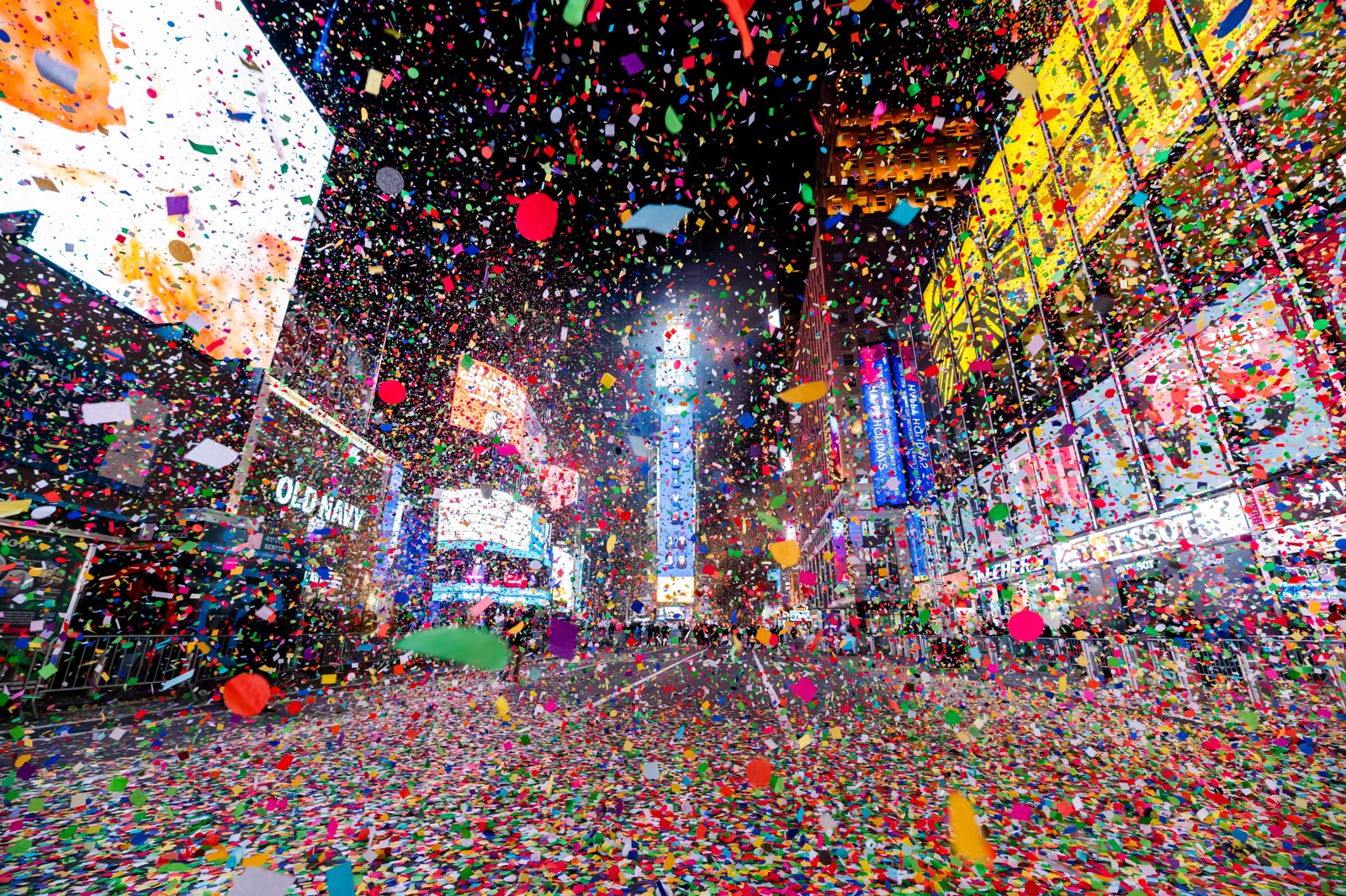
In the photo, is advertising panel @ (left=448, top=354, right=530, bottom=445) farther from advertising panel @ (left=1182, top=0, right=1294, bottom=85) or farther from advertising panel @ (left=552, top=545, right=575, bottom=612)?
advertising panel @ (left=1182, top=0, right=1294, bottom=85)

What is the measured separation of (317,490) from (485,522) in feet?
53.9

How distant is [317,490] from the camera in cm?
1758

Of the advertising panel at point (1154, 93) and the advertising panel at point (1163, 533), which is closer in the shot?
the advertising panel at point (1163, 533)

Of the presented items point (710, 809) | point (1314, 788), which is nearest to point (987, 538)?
A: point (1314, 788)

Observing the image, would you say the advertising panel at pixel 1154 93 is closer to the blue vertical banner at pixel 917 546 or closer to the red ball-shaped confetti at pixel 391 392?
the blue vertical banner at pixel 917 546

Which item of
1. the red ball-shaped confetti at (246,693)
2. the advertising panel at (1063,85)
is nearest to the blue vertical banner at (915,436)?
the advertising panel at (1063,85)

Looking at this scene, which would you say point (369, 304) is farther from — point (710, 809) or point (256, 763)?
point (710, 809)

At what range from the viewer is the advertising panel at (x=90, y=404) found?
28.8 feet

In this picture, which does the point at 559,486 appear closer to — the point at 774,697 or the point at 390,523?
the point at 390,523

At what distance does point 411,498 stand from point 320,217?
14.7m

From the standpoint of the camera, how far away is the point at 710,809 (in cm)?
427

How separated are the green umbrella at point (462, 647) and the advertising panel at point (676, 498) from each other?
118511mm

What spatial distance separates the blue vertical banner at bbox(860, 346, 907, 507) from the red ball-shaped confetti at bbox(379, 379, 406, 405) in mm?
28015

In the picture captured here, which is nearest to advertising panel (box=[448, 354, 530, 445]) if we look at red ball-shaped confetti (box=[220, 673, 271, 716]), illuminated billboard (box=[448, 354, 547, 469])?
illuminated billboard (box=[448, 354, 547, 469])
